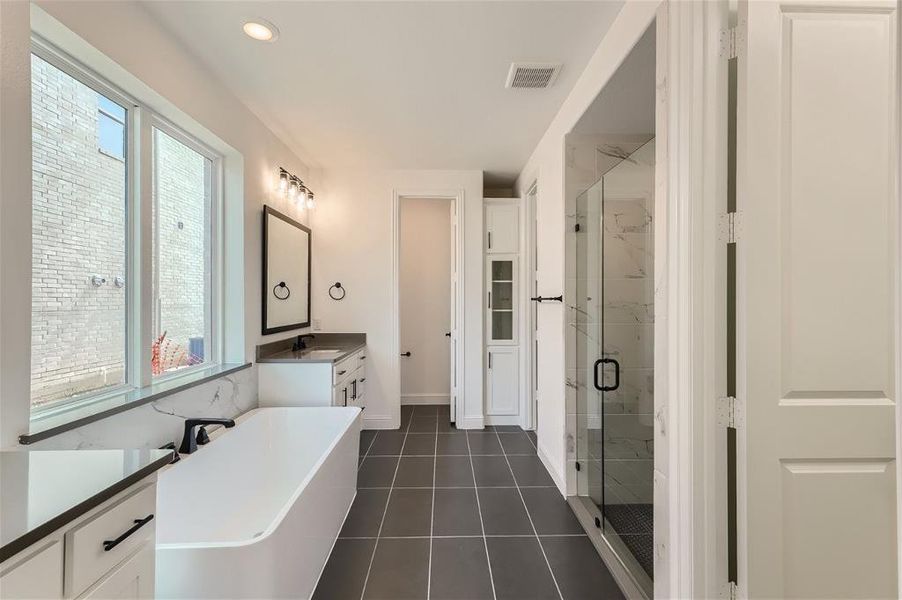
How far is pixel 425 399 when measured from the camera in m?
4.62

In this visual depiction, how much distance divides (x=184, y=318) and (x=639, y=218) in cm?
289

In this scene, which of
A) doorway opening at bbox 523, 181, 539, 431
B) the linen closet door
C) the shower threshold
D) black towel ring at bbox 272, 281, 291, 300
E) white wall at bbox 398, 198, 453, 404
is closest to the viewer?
the linen closet door

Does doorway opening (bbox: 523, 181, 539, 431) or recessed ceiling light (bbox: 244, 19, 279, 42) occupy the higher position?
recessed ceiling light (bbox: 244, 19, 279, 42)

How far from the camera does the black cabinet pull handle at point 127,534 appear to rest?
81 cm

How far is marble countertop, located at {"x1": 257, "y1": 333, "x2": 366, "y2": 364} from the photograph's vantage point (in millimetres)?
2695

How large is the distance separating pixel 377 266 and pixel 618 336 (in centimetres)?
238

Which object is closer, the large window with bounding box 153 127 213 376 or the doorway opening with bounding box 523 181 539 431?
the large window with bounding box 153 127 213 376

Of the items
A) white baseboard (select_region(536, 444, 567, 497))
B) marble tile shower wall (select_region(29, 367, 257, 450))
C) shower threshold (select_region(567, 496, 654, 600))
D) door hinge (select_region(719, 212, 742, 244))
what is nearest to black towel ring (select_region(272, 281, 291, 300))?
marble tile shower wall (select_region(29, 367, 257, 450))


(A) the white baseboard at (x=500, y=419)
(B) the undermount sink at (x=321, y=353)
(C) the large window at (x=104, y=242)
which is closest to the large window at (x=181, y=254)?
(C) the large window at (x=104, y=242)

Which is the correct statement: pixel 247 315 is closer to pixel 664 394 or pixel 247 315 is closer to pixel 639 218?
pixel 664 394

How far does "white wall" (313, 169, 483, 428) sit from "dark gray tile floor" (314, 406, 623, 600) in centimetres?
74

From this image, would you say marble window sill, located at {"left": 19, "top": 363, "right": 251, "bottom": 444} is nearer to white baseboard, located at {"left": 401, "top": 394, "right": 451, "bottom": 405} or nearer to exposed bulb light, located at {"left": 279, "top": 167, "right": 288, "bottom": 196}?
exposed bulb light, located at {"left": 279, "top": 167, "right": 288, "bottom": 196}

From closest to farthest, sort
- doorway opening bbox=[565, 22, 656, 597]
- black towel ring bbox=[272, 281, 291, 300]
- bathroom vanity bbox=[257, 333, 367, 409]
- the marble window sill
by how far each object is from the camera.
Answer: the marble window sill < doorway opening bbox=[565, 22, 656, 597] < bathroom vanity bbox=[257, 333, 367, 409] < black towel ring bbox=[272, 281, 291, 300]

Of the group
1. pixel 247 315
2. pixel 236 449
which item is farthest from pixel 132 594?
pixel 247 315
